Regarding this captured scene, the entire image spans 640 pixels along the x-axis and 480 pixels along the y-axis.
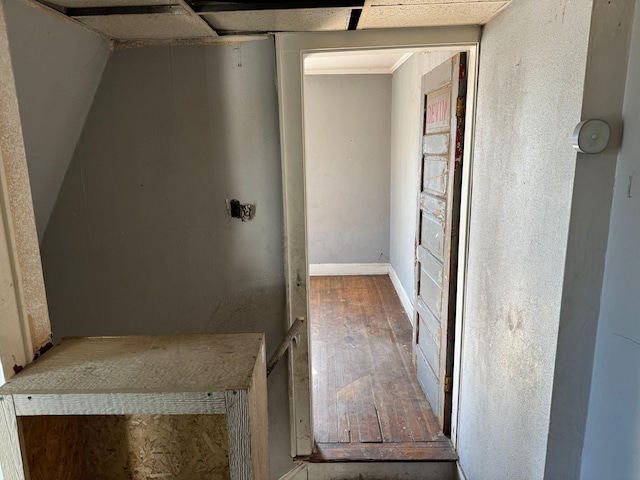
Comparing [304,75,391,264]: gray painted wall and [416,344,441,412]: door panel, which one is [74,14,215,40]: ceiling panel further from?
[304,75,391,264]: gray painted wall

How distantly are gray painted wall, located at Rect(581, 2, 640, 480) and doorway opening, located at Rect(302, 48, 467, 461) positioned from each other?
1039mm

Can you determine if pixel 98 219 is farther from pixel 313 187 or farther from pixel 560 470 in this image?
pixel 313 187

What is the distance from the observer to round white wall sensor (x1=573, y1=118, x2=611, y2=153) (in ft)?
3.15

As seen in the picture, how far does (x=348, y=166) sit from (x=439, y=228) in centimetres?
273

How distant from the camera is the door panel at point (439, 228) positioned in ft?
6.58

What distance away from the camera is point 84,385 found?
78cm

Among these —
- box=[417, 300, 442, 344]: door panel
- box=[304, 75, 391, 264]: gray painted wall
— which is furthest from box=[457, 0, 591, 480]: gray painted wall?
box=[304, 75, 391, 264]: gray painted wall

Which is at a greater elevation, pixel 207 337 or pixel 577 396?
pixel 207 337

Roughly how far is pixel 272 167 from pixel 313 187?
10.0 ft

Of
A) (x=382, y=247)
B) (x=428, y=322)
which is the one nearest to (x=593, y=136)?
(x=428, y=322)

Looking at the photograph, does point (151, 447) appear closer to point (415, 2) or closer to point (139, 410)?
point (139, 410)

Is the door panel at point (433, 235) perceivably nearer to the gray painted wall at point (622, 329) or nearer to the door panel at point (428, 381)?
the door panel at point (428, 381)

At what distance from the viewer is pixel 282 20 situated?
160 centimetres

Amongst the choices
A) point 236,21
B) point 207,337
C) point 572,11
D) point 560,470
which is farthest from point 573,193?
point 236,21
